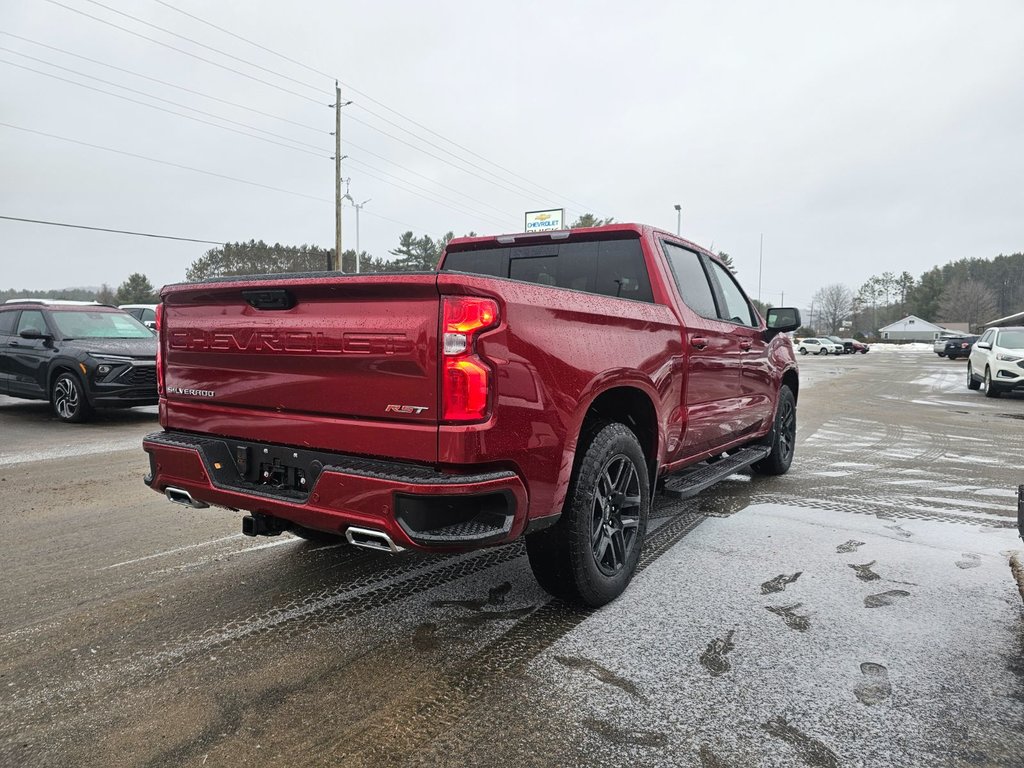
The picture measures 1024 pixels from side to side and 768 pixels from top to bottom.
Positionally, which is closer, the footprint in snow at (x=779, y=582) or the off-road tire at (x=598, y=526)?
the off-road tire at (x=598, y=526)

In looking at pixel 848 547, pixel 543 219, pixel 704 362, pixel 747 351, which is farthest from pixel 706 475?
pixel 543 219

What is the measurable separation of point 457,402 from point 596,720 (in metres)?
1.21

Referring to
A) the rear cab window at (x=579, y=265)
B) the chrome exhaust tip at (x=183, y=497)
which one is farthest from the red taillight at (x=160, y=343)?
the rear cab window at (x=579, y=265)

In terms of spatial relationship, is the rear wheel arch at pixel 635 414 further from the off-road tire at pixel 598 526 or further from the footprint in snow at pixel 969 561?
the footprint in snow at pixel 969 561

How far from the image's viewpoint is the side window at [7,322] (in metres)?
10.7

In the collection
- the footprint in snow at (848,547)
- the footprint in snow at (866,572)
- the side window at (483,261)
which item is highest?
the side window at (483,261)

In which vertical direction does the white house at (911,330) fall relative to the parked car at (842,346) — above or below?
above

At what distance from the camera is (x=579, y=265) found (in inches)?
169

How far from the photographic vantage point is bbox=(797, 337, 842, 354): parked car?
60444mm

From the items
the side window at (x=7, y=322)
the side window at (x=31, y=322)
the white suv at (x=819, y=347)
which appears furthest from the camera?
the white suv at (x=819, y=347)

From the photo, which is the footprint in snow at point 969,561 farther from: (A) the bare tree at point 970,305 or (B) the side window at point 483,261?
(A) the bare tree at point 970,305

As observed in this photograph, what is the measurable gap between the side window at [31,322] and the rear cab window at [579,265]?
884 cm

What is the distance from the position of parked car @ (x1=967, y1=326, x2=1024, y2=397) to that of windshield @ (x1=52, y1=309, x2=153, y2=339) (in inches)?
651

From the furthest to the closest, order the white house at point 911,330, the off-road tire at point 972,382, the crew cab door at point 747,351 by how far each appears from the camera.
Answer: the white house at point 911,330, the off-road tire at point 972,382, the crew cab door at point 747,351
